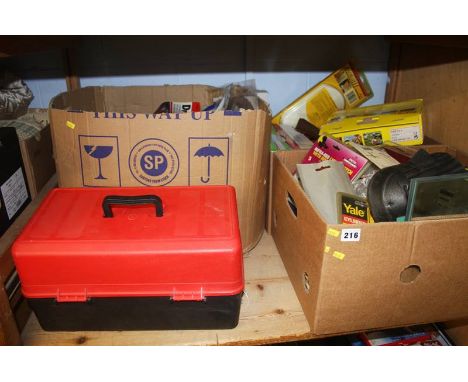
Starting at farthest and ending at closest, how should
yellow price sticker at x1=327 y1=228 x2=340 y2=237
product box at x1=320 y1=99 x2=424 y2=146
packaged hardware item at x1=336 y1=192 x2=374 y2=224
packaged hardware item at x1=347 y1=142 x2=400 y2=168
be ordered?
product box at x1=320 y1=99 x2=424 y2=146 < packaged hardware item at x1=347 y1=142 x2=400 y2=168 < packaged hardware item at x1=336 y1=192 x2=374 y2=224 < yellow price sticker at x1=327 y1=228 x2=340 y2=237

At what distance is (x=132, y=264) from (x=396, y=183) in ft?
1.73

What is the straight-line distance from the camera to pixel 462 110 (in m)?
0.94

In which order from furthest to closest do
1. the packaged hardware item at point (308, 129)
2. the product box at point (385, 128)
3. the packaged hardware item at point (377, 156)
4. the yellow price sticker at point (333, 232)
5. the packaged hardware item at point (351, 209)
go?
the packaged hardware item at point (308, 129) → the product box at point (385, 128) → the packaged hardware item at point (377, 156) → the packaged hardware item at point (351, 209) → the yellow price sticker at point (333, 232)

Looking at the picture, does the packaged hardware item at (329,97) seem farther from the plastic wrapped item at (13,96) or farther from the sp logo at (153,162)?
the plastic wrapped item at (13,96)

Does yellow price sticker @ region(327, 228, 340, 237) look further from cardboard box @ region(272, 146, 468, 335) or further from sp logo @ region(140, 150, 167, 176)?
sp logo @ region(140, 150, 167, 176)

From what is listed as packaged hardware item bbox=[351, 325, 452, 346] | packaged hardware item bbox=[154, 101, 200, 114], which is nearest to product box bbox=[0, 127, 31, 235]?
packaged hardware item bbox=[154, 101, 200, 114]

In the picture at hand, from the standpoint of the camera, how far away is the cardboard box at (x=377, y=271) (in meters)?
0.64

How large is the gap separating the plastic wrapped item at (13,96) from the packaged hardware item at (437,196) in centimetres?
103

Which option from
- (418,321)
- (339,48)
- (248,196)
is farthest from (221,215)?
(339,48)

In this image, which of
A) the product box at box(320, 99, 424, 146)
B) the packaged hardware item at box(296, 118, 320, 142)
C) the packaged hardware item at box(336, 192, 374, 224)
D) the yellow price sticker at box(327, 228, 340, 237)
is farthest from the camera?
the packaged hardware item at box(296, 118, 320, 142)

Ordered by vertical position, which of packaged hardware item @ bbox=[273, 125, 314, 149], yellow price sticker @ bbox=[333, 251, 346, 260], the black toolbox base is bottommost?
the black toolbox base

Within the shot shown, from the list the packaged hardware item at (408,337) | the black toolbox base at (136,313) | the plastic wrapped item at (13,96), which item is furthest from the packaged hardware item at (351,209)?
the plastic wrapped item at (13,96)

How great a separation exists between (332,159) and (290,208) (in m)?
0.16

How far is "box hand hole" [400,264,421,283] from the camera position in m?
0.70
